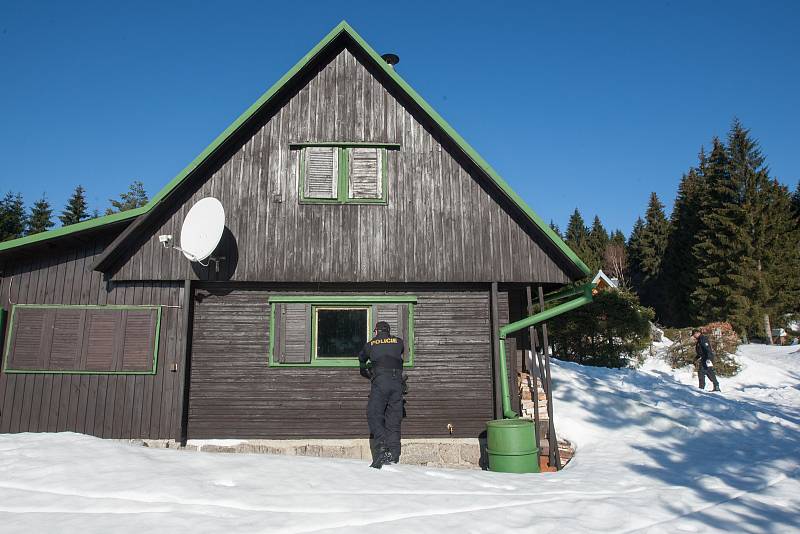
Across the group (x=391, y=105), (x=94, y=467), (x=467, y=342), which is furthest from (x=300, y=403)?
(x=391, y=105)

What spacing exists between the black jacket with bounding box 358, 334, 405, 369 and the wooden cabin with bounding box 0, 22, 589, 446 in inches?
40.4

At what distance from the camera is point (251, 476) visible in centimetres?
561

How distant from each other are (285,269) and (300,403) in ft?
7.49

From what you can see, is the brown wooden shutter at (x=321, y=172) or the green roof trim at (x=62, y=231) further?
the brown wooden shutter at (x=321, y=172)

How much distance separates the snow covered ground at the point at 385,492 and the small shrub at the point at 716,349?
12.0 metres

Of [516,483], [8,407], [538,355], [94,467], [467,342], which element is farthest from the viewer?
[538,355]

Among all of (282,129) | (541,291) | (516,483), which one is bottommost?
(516,483)

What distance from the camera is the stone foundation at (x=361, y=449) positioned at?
8992 mm

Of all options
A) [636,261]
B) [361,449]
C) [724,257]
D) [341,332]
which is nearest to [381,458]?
[361,449]

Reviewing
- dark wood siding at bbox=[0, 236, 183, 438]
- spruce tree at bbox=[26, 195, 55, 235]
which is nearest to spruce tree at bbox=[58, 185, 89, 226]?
spruce tree at bbox=[26, 195, 55, 235]

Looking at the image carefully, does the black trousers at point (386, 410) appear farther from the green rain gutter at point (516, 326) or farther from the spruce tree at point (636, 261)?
the spruce tree at point (636, 261)

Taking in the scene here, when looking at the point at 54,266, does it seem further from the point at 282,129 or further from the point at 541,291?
the point at 541,291

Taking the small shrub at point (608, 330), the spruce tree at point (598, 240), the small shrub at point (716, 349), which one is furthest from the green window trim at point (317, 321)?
the spruce tree at point (598, 240)

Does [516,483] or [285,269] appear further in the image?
[285,269]
